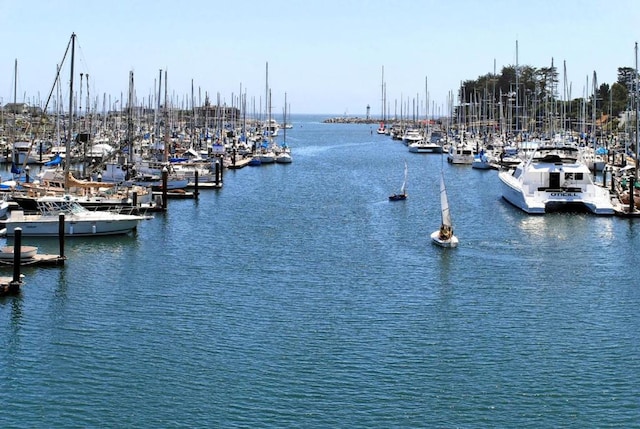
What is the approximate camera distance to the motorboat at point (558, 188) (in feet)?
211

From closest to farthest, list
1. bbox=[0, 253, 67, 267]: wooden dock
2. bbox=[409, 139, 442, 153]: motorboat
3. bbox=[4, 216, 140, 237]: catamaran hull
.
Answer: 1. bbox=[0, 253, 67, 267]: wooden dock
2. bbox=[4, 216, 140, 237]: catamaran hull
3. bbox=[409, 139, 442, 153]: motorboat

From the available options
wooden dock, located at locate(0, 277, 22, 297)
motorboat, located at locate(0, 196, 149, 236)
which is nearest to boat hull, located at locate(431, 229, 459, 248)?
motorboat, located at locate(0, 196, 149, 236)

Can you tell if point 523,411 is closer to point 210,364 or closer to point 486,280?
point 210,364

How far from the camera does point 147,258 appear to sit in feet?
158

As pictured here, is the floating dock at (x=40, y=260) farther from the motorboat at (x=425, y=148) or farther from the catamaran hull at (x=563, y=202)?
the motorboat at (x=425, y=148)

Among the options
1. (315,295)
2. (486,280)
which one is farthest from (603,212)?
(315,295)

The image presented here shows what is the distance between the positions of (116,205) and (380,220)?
16938 mm

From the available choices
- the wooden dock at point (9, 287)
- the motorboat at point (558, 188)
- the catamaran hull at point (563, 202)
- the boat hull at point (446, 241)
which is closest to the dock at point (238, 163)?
the motorboat at point (558, 188)

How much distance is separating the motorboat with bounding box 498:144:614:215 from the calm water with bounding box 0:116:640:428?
3.81 meters

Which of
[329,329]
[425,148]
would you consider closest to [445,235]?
[329,329]

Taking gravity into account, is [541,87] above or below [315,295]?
above

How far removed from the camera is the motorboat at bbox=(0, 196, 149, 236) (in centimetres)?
5109

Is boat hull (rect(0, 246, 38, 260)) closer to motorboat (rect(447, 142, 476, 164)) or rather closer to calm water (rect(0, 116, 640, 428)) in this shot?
calm water (rect(0, 116, 640, 428))

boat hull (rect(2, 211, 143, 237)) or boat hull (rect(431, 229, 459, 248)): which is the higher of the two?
boat hull (rect(2, 211, 143, 237))
